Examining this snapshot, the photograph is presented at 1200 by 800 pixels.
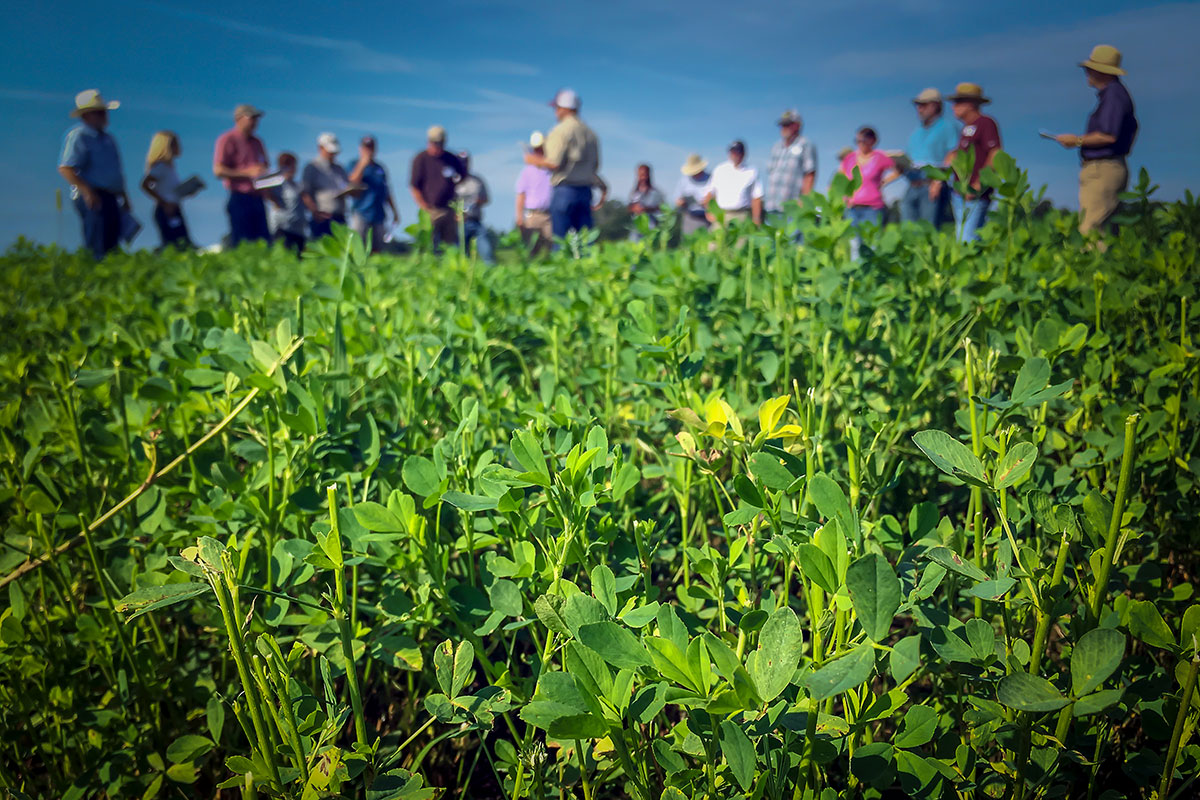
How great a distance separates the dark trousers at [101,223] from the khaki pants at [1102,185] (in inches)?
376

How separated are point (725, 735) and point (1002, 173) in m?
2.01

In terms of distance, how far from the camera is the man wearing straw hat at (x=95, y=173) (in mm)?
7875

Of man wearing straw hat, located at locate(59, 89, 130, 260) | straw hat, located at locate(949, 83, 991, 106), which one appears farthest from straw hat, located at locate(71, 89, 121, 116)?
straw hat, located at locate(949, 83, 991, 106)

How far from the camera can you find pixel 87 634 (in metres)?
1.26

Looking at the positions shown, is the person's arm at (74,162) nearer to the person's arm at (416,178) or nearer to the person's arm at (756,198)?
the person's arm at (416,178)

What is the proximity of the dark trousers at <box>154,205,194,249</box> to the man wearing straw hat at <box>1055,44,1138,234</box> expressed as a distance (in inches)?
392

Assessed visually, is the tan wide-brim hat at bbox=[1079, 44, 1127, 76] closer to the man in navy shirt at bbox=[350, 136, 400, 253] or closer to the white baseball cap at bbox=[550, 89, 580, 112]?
the white baseball cap at bbox=[550, 89, 580, 112]

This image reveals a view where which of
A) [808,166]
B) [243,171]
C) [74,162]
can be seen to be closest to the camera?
[74,162]

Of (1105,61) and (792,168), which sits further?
(792,168)

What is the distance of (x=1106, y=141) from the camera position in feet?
19.9

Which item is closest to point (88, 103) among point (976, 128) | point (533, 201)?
point (533, 201)

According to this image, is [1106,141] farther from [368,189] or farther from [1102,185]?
[368,189]

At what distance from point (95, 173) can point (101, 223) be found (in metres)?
0.54

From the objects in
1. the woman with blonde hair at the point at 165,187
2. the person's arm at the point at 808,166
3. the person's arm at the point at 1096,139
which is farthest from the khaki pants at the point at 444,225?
the person's arm at the point at 1096,139
